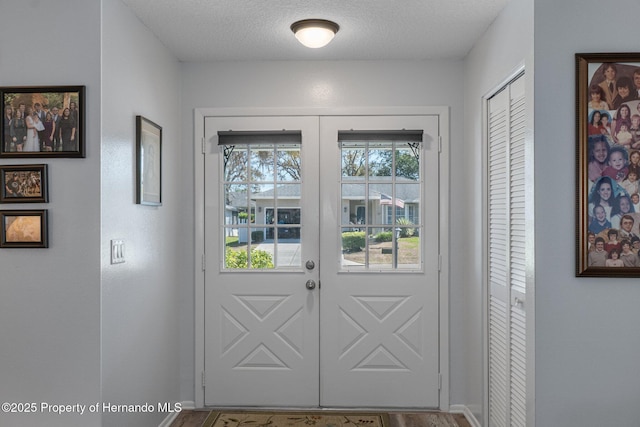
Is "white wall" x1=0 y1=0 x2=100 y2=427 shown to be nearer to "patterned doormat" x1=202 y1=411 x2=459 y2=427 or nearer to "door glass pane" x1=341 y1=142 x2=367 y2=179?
"patterned doormat" x1=202 y1=411 x2=459 y2=427

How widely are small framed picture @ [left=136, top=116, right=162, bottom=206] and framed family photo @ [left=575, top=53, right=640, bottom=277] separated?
219cm

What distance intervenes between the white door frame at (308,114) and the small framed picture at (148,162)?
489 millimetres

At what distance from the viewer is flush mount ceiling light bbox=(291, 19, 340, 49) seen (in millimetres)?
2963

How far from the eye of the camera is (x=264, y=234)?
3.74 m

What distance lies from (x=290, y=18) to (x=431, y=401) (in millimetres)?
2697

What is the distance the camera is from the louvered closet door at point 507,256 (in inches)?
102

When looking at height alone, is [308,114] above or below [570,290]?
above

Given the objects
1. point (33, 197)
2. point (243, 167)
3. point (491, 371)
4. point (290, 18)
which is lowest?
point (491, 371)

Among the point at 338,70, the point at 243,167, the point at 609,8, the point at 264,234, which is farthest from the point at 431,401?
the point at 609,8

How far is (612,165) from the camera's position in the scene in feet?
7.27

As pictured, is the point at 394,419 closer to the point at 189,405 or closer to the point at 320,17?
the point at 189,405

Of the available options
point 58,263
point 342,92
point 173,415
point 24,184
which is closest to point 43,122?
point 24,184

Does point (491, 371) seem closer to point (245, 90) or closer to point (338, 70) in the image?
point (338, 70)

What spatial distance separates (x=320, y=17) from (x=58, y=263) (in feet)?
6.15
